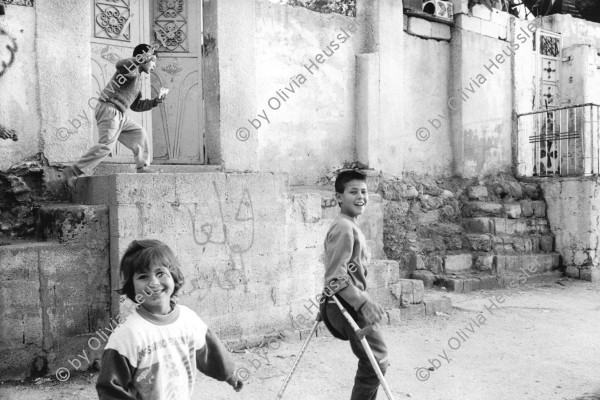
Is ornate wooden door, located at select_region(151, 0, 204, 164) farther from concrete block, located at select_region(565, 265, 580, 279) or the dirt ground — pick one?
concrete block, located at select_region(565, 265, 580, 279)

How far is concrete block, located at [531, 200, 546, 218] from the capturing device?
32.1 feet

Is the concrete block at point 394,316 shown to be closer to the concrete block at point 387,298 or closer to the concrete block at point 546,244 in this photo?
the concrete block at point 387,298

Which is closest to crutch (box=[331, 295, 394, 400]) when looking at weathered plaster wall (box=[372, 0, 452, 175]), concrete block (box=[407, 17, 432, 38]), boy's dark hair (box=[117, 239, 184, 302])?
boy's dark hair (box=[117, 239, 184, 302])

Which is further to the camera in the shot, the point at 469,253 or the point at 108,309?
the point at 469,253

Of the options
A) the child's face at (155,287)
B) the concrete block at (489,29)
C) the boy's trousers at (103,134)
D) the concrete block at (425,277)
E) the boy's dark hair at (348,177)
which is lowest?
the concrete block at (425,277)

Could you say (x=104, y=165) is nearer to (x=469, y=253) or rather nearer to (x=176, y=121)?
(x=176, y=121)

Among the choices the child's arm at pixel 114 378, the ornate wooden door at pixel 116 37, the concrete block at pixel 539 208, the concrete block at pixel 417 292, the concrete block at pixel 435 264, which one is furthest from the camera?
the concrete block at pixel 539 208

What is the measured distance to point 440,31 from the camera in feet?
32.2

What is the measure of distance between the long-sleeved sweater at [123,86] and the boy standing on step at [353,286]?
2.84 meters

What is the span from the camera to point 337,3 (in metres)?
8.80

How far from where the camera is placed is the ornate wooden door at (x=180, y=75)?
708 centimetres

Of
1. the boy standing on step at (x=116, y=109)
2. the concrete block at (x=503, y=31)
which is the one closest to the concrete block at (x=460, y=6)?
the concrete block at (x=503, y=31)

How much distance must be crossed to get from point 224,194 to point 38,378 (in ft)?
7.22

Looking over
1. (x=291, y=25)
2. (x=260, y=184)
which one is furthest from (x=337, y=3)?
(x=260, y=184)
